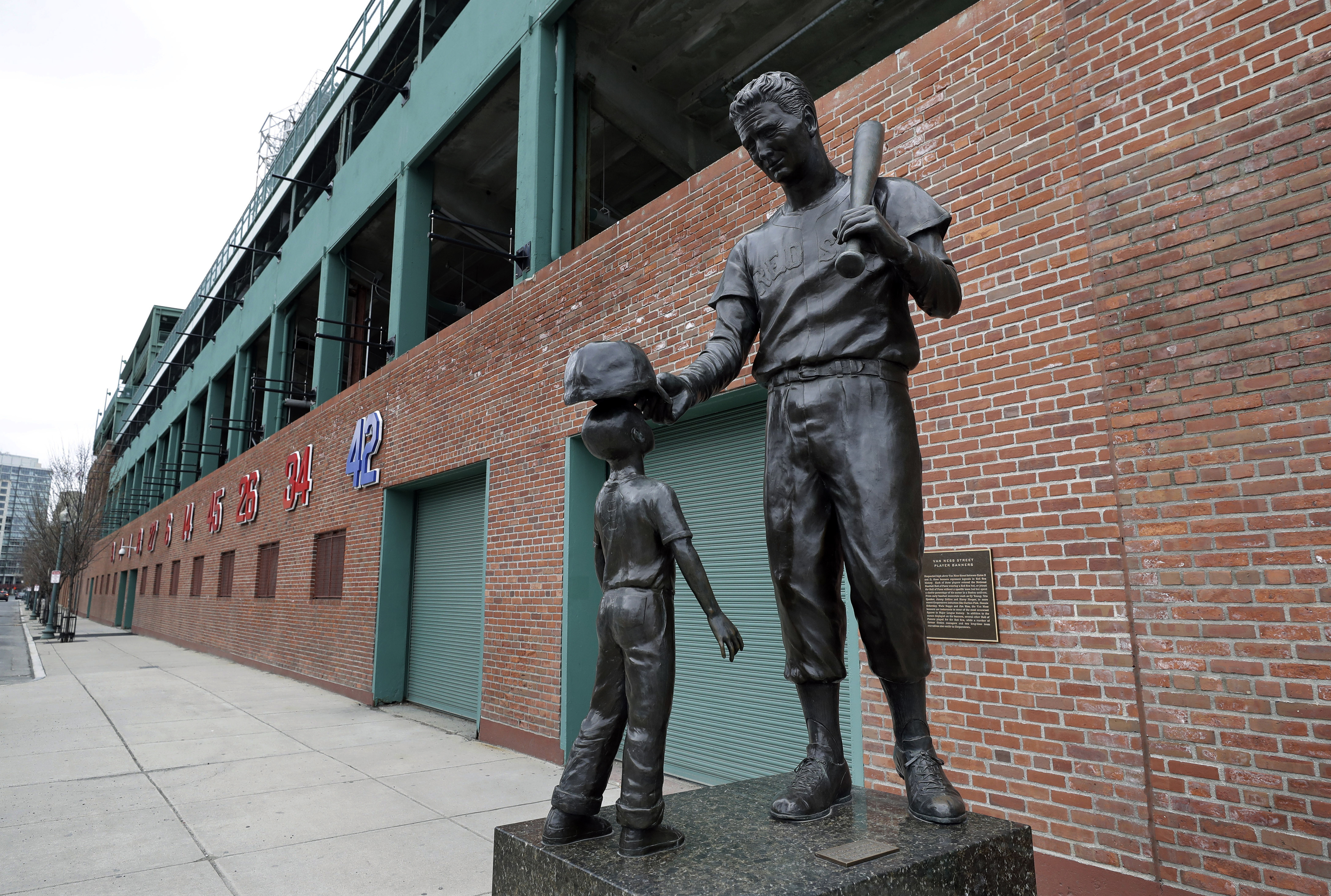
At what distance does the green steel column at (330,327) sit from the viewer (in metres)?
14.4

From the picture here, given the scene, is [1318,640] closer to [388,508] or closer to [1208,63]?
[1208,63]

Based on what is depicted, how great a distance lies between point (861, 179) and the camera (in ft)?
7.44

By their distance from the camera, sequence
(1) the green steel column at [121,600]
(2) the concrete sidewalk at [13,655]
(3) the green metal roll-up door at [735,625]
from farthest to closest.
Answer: (1) the green steel column at [121,600] → (2) the concrete sidewalk at [13,655] → (3) the green metal roll-up door at [735,625]

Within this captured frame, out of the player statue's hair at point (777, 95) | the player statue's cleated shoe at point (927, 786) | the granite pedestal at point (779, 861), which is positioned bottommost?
the granite pedestal at point (779, 861)

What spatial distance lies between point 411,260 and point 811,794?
36.0 ft

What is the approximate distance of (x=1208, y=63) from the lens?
358 cm

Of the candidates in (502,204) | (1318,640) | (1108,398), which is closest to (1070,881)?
(1318,640)

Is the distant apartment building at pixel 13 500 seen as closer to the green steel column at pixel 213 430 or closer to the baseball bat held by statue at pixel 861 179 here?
the green steel column at pixel 213 430

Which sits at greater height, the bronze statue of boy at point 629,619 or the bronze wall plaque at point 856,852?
the bronze statue of boy at point 629,619

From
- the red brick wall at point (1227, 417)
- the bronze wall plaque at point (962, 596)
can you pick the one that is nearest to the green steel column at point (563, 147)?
the bronze wall plaque at point (962, 596)

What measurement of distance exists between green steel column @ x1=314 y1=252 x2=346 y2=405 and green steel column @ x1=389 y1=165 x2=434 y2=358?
315cm

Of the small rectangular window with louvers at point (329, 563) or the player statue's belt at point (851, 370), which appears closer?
the player statue's belt at point (851, 370)

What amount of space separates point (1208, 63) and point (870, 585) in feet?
10.1

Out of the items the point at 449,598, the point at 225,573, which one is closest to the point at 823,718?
the point at 449,598
